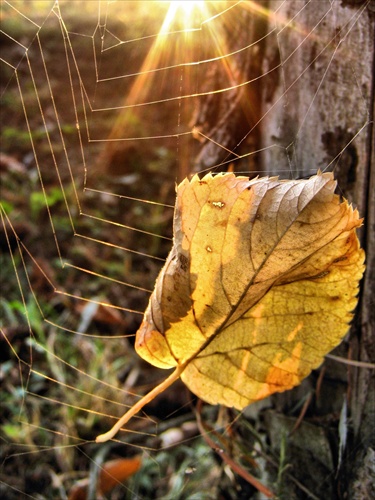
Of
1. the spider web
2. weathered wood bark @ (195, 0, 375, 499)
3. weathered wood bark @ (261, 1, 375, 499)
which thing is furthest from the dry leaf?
weathered wood bark @ (261, 1, 375, 499)

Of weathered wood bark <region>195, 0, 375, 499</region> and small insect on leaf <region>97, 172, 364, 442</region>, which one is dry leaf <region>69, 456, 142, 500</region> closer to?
weathered wood bark <region>195, 0, 375, 499</region>

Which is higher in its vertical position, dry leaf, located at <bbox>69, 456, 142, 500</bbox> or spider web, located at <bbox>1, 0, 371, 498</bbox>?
spider web, located at <bbox>1, 0, 371, 498</bbox>

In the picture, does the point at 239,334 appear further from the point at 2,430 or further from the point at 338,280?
the point at 2,430

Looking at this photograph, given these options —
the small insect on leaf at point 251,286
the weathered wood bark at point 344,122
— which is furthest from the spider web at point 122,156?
the small insect on leaf at point 251,286

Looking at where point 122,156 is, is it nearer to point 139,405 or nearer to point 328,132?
point 328,132

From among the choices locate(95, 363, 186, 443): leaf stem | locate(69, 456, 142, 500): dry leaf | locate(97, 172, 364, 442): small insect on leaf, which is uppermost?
locate(97, 172, 364, 442): small insect on leaf

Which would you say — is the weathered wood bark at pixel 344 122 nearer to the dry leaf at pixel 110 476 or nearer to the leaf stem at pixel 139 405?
the leaf stem at pixel 139 405
